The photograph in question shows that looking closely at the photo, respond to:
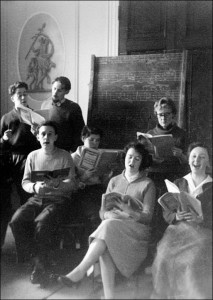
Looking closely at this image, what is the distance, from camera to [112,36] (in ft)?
13.8

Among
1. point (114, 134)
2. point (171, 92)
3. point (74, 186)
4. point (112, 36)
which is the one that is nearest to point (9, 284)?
point (74, 186)

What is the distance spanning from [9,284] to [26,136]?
126 cm

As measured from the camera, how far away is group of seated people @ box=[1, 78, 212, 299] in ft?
7.50

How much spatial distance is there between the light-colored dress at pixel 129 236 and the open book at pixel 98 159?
37 centimetres

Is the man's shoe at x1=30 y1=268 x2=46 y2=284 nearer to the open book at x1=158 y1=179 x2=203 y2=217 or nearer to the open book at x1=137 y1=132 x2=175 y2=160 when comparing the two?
the open book at x1=158 y1=179 x2=203 y2=217

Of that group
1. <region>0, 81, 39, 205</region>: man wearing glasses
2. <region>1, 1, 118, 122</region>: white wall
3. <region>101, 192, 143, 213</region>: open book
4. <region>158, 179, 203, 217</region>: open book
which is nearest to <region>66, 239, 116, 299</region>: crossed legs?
<region>101, 192, 143, 213</region>: open book

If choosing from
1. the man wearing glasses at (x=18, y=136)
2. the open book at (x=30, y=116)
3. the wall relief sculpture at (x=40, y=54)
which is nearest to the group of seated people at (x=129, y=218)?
the open book at (x=30, y=116)

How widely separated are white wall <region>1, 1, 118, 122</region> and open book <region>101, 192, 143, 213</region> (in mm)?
2136

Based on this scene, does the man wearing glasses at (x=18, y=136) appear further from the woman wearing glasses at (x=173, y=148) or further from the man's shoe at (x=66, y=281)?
the man's shoe at (x=66, y=281)

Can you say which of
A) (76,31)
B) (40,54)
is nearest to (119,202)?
(76,31)

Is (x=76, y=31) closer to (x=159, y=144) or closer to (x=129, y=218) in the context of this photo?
(x=159, y=144)

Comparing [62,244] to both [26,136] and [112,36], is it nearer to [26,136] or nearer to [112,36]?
[26,136]

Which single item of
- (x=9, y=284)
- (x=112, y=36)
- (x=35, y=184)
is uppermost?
(x=112, y=36)

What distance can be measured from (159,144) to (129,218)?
0.56 metres
